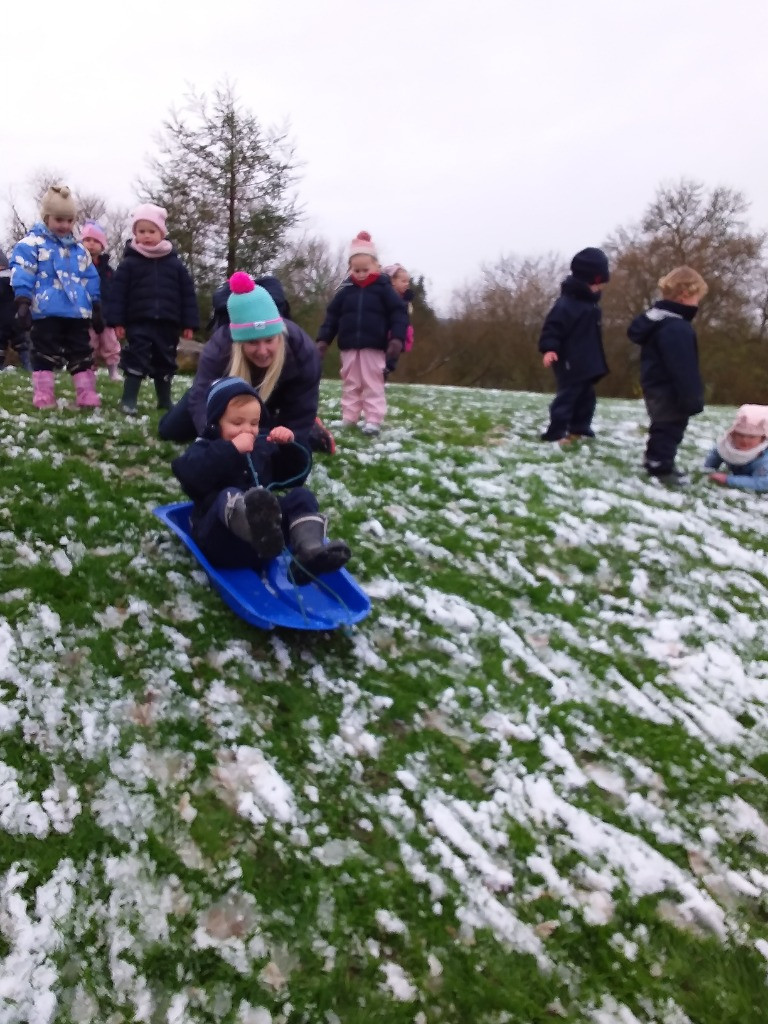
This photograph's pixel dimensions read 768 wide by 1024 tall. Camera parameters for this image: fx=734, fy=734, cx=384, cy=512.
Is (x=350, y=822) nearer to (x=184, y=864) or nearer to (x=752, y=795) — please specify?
(x=184, y=864)

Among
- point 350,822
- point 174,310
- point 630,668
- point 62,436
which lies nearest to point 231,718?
point 350,822

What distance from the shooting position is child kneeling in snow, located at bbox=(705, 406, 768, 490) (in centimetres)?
660

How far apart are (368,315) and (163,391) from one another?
6.92 ft

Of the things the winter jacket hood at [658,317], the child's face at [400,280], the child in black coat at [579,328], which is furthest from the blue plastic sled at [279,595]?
the child's face at [400,280]

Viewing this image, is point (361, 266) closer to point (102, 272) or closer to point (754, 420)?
point (754, 420)

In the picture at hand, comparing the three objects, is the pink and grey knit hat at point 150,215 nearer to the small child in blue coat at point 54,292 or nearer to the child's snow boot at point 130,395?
the small child in blue coat at point 54,292

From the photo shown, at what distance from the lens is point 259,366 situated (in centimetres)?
402

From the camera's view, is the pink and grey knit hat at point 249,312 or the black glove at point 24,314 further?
the black glove at point 24,314

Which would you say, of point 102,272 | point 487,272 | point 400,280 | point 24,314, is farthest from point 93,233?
point 487,272

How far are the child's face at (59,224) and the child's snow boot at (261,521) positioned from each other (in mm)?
4263

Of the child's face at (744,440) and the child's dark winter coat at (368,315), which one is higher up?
the child's dark winter coat at (368,315)

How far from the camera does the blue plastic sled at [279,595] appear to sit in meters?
3.44

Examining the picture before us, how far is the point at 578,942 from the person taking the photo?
96.5 inches

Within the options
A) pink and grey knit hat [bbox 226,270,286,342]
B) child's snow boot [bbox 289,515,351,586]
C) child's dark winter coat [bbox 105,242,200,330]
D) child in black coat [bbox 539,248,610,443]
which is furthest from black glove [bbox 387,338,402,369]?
child's snow boot [bbox 289,515,351,586]
